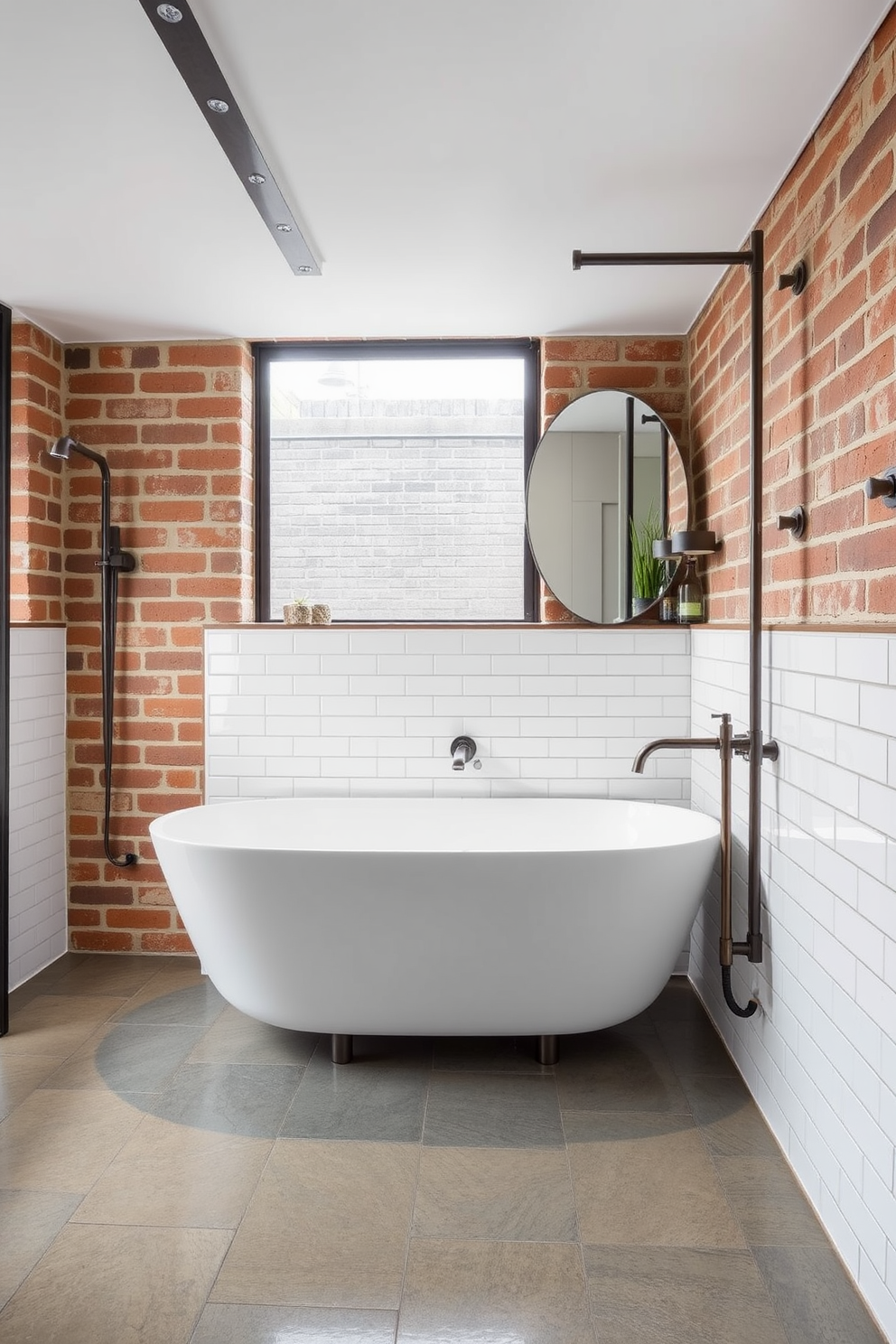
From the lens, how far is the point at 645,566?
3359 millimetres

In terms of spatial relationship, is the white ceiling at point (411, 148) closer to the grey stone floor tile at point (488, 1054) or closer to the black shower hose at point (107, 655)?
the black shower hose at point (107, 655)

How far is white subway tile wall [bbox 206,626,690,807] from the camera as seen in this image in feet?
10.8

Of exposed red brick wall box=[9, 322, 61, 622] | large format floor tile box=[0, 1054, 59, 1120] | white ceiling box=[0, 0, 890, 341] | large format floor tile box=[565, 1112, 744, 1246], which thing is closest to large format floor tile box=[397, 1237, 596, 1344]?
large format floor tile box=[565, 1112, 744, 1246]

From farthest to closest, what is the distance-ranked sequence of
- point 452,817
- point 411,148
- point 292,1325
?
point 452,817
point 411,148
point 292,1325

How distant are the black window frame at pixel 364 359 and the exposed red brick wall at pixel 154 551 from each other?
0.14 metres

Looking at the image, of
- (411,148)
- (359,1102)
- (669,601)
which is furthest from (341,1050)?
(411,148)

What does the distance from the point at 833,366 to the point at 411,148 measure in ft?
3.61

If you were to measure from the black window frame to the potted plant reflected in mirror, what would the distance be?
386 mm

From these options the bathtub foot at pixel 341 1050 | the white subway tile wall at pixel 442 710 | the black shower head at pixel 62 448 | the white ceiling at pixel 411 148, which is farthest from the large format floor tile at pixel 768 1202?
the black shower head at pixel 62 448

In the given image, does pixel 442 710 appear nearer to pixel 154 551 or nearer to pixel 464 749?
→ pixel 464 749

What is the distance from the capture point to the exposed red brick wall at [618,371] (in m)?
3.39

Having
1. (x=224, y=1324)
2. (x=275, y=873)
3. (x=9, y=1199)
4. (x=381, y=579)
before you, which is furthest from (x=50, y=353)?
(x=224, y=1324)

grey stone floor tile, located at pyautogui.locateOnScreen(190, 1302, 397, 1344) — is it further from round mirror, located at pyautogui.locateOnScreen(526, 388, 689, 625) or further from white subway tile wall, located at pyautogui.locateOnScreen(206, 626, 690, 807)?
round mirror, located at pyautogui.locateOnScreen(526, 388, 689, 625)

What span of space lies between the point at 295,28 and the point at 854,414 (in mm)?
1329
